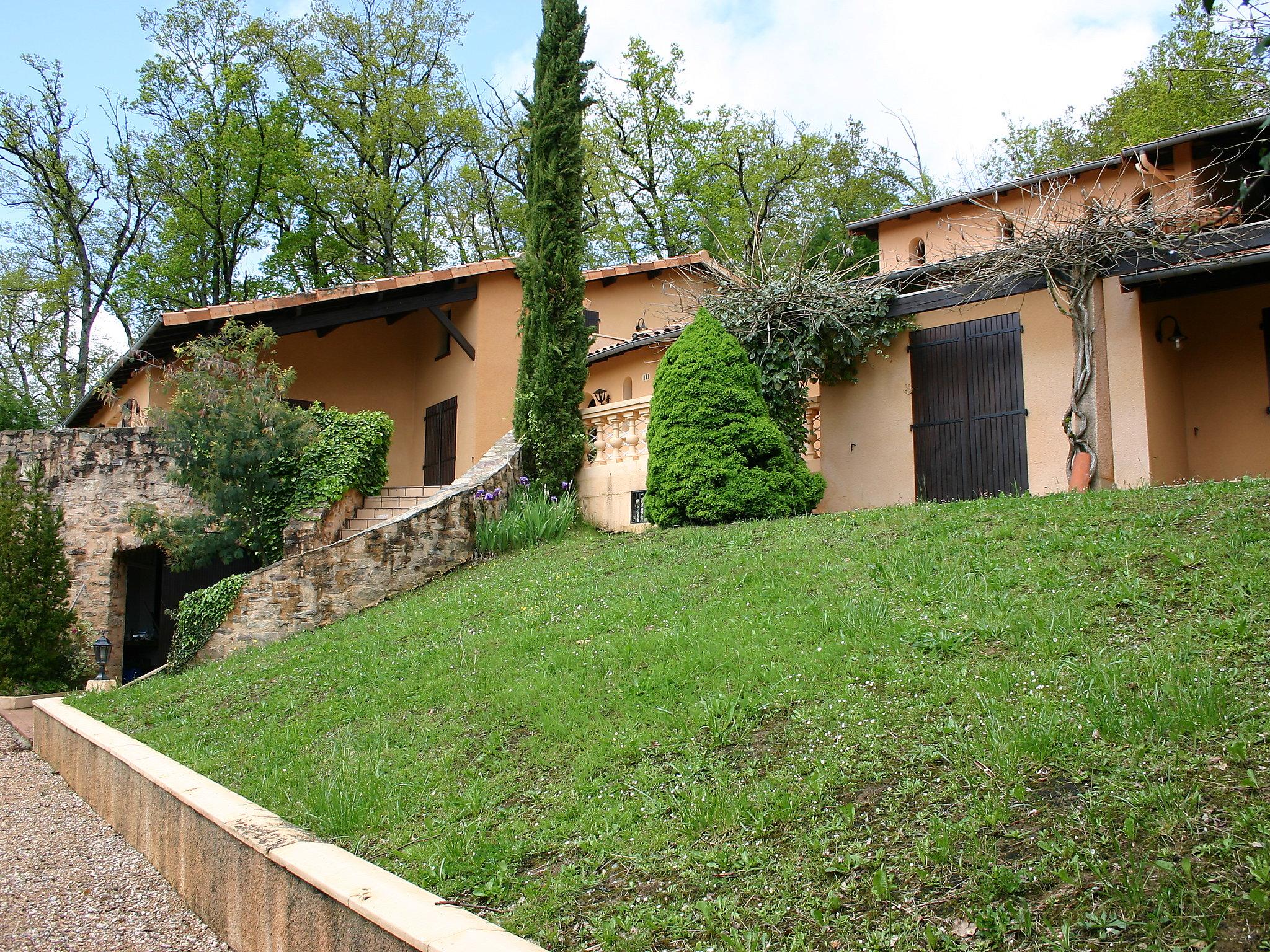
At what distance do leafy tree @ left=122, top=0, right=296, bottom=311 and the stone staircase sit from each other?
1579cm

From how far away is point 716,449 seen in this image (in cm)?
1106

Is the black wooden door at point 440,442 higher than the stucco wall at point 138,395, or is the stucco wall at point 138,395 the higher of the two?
the stucco wall at point 138,395

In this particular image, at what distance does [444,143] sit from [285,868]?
27.6 m

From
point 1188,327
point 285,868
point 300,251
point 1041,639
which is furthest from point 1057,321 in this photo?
point 300,251

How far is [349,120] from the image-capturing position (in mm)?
27297

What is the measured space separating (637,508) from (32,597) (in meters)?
8.84

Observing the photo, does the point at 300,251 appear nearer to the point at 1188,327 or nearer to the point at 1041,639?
the point at 1188,327

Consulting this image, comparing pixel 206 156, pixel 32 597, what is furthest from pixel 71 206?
pixel 32 597

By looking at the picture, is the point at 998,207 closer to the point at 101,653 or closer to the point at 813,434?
the point at 813,434

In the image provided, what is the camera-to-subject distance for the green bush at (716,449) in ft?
35.8

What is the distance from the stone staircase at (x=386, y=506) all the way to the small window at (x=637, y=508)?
306cm

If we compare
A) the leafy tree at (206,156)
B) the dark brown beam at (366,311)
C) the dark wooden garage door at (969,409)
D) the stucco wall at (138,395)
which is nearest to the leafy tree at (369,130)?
the leafy tree at (206,156)

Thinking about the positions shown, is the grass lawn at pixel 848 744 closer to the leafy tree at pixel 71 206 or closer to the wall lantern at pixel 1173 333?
the wall lantern at pixel 1173 333

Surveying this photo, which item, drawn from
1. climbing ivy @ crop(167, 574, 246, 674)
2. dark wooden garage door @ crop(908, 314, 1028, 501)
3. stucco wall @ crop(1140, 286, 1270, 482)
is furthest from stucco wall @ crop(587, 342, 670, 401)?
stucco wall @ crop(1140, 286, 1270, 482)
